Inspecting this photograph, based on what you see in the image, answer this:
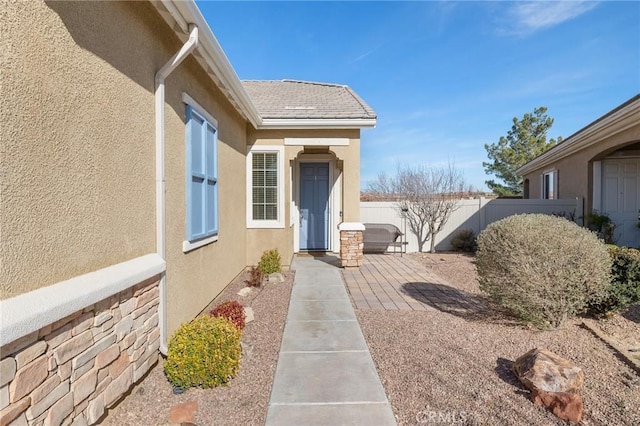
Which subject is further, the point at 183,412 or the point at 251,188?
the point at 251,188

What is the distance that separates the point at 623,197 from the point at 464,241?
4718 mm

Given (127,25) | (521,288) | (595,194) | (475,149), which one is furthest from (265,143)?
(475,149)

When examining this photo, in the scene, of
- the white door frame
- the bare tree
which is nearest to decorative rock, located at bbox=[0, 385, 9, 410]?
the white door frame

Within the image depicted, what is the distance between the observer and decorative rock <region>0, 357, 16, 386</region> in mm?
1591

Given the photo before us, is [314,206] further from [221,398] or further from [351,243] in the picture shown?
[221,398]

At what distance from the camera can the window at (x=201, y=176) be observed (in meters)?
4.24

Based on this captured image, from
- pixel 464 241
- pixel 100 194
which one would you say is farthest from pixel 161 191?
pixel 464 241

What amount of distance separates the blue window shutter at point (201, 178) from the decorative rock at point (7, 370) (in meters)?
2.60

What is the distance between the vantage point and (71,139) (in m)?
2.19

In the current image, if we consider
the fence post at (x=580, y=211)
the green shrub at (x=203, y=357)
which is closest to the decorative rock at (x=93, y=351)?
the green shrub at (x=203, y=357)

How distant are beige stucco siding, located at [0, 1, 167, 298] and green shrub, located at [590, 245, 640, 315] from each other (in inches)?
239

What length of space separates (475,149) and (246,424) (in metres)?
28.2

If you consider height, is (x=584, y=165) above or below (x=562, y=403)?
above

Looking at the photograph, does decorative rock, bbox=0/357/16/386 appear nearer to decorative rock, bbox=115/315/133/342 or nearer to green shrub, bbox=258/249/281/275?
decorative rock, bbox=115/315/133/342
